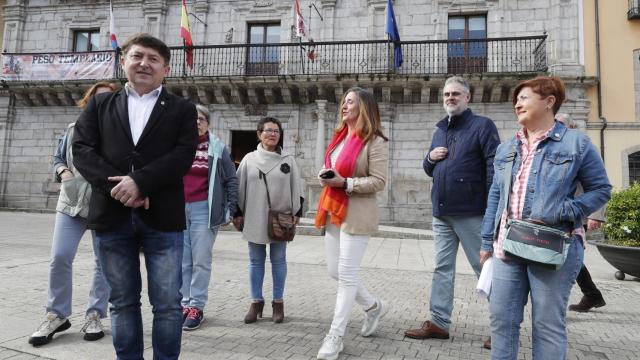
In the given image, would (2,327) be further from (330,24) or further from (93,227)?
(330,24)

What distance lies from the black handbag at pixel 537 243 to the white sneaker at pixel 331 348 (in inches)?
50.9

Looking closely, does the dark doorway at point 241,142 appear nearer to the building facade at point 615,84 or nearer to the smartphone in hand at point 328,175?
the building facade at point 615,84

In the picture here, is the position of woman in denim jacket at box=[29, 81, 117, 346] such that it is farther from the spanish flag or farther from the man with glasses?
the spanish flag

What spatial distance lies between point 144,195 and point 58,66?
17.6 metres

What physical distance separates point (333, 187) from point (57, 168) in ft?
7.14

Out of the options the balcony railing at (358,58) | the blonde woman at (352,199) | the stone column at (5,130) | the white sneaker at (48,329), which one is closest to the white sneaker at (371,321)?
the blonde woman at (352,199)

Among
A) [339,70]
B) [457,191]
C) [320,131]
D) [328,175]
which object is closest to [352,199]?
[328,175]

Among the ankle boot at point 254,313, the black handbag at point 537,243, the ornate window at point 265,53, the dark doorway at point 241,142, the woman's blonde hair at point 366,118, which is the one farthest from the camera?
the dark doorway at point 241,142

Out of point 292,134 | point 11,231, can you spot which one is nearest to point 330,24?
point 292,134

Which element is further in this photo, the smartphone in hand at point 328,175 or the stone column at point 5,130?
the stone column at point 5,130

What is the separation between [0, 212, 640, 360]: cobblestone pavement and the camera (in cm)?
280

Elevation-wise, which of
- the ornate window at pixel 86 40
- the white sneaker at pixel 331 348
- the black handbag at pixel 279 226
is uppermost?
the ornate window at pixel 86 40

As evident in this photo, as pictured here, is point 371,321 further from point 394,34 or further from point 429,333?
point 394,34

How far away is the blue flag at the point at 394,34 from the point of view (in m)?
13.2
